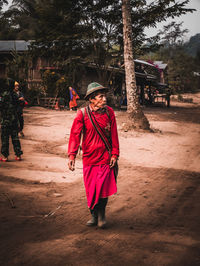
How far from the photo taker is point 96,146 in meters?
3.40

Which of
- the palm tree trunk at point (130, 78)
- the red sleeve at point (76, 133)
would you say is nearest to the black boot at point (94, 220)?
the red sleeve at point (76, 133)

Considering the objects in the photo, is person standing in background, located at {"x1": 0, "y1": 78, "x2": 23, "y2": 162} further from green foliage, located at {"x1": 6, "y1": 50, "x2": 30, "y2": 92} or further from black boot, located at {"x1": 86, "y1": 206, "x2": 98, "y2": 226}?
green foliage, located at {"x1": 6, "y1": 50, "x2": 30, "y2": 92}

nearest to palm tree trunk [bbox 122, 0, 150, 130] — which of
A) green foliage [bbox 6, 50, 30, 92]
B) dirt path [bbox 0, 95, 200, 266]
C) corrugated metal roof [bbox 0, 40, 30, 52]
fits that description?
dirt path [bbox 0, 95, 200, 266]

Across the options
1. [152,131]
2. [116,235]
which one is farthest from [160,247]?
[152,131]

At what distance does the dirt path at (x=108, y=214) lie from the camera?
8.84 feet

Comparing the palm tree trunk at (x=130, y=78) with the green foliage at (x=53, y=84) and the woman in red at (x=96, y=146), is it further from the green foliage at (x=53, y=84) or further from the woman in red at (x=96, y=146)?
the green foliage at (x=53, y=84)

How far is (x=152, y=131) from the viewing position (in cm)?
1156

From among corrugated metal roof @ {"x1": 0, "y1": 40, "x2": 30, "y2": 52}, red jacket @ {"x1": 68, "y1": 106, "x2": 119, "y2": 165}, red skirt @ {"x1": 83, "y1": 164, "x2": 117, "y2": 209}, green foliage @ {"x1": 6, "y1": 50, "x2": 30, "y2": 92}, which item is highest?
corrugated metal roof @ {"x1": 0, "y1": 40, "x2": 30, "y2": 52}

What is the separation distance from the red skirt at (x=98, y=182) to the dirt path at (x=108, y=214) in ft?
1.42

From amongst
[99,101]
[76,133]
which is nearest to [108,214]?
[76,133]

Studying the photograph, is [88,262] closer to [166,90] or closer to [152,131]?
[152,131]

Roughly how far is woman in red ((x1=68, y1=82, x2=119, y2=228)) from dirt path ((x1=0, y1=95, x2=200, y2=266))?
0.51 m

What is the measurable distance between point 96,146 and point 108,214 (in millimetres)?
1167

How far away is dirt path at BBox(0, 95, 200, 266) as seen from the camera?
2693 millimetres
